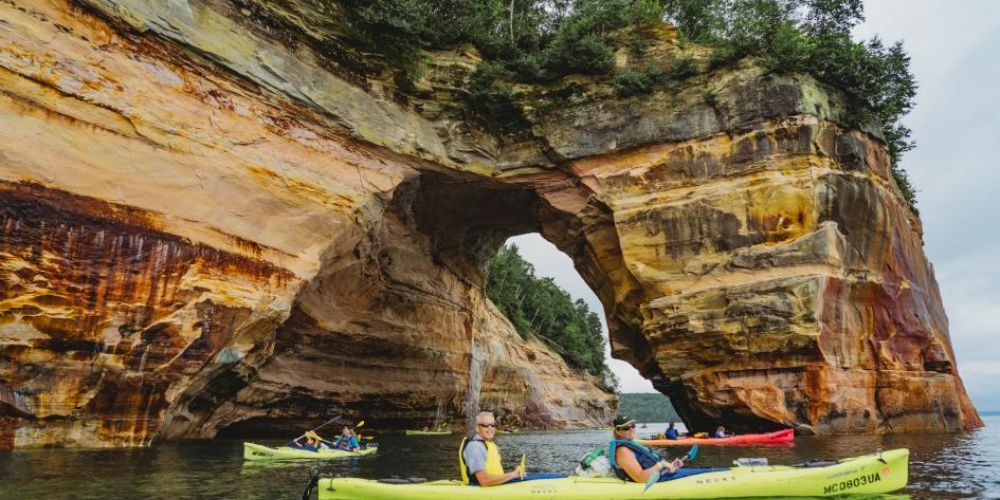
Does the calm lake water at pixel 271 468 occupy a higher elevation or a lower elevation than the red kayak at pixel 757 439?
lower

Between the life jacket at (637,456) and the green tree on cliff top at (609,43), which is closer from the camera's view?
the life jacket at (637,456)

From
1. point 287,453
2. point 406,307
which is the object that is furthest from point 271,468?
point 406,307

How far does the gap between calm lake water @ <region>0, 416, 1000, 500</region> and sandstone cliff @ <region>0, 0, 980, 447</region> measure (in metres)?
1.59

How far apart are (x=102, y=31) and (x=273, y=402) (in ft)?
43.3

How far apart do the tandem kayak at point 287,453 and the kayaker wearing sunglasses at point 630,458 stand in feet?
29.7

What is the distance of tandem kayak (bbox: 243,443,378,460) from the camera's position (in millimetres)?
13898

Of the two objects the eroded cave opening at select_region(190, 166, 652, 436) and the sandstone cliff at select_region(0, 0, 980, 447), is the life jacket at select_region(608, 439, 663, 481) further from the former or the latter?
the eroded cave opening at select_region(190, 166, 652, 436)

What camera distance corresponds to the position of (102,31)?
14289 mm

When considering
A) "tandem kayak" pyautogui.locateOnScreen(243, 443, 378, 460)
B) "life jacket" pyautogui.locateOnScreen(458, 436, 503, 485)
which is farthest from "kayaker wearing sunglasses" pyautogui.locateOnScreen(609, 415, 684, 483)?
"tandem kayak" pyautogui.locateOnScreen(243, 443, 378, 460)

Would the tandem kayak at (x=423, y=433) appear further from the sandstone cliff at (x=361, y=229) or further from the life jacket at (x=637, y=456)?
the life jacket at (x=637, y=456)

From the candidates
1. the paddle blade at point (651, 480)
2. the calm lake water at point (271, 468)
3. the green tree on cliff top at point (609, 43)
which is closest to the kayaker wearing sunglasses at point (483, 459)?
the paddle blade at point (651, 480)

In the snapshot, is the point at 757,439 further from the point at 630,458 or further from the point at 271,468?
the point at 271,468

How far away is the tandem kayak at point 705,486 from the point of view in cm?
753

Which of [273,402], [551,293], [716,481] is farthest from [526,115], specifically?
[551,293]
